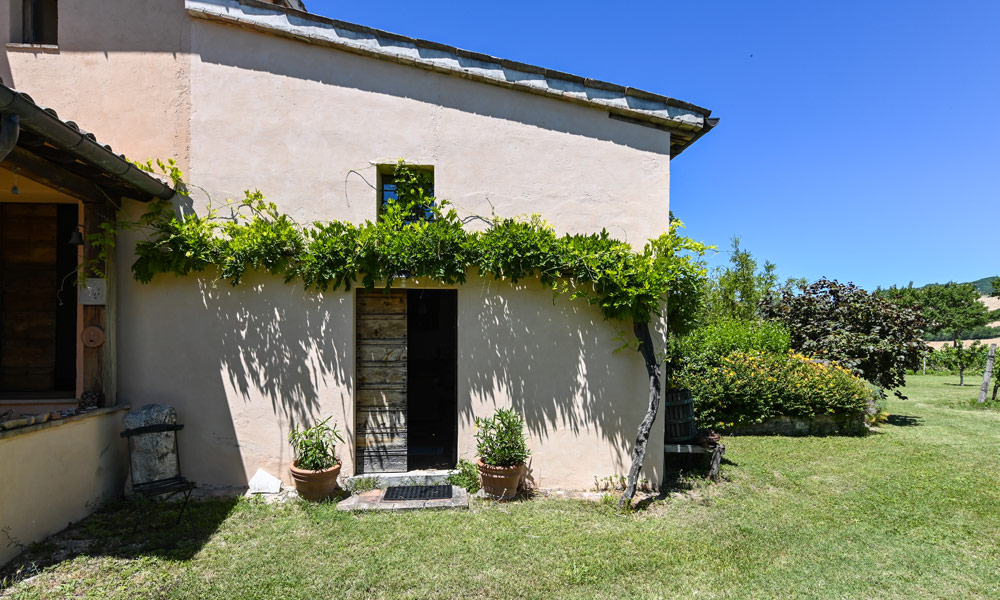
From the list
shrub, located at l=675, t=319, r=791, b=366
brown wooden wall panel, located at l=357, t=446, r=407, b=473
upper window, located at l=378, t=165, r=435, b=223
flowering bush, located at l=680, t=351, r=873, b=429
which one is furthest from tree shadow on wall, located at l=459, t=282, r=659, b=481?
shrub, located at l=675, t=319, r=791, b=366

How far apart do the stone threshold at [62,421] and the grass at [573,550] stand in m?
0.98

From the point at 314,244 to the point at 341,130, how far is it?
144cm

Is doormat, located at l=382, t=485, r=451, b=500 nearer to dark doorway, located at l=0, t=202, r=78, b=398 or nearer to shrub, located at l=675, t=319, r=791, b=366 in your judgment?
dark doorway, located at l=0, t=202, r=78, b=398

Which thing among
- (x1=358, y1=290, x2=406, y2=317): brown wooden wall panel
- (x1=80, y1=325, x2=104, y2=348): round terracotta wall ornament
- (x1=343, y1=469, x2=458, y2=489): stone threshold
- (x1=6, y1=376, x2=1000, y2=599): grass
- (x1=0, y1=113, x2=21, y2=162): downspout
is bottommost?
(x1=6, y1=376, x2=1000, y2=599): grass

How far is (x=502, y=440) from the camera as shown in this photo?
5.11m

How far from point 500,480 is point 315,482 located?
6.37ft

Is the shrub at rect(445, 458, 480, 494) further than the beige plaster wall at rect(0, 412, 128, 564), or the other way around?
the shrub at rect(445, 458, 480, 494)

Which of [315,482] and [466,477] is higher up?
[315,482]

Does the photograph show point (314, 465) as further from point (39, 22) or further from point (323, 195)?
point (39, 22)

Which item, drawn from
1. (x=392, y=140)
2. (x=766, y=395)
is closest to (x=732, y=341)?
(x=766, y=395)

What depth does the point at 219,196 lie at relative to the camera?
5262 mm

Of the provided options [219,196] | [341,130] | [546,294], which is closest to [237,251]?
[219,196]

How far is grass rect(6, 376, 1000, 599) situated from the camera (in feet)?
11.3

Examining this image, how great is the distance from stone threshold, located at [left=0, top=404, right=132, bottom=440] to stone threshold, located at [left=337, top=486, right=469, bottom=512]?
2.57 metres
